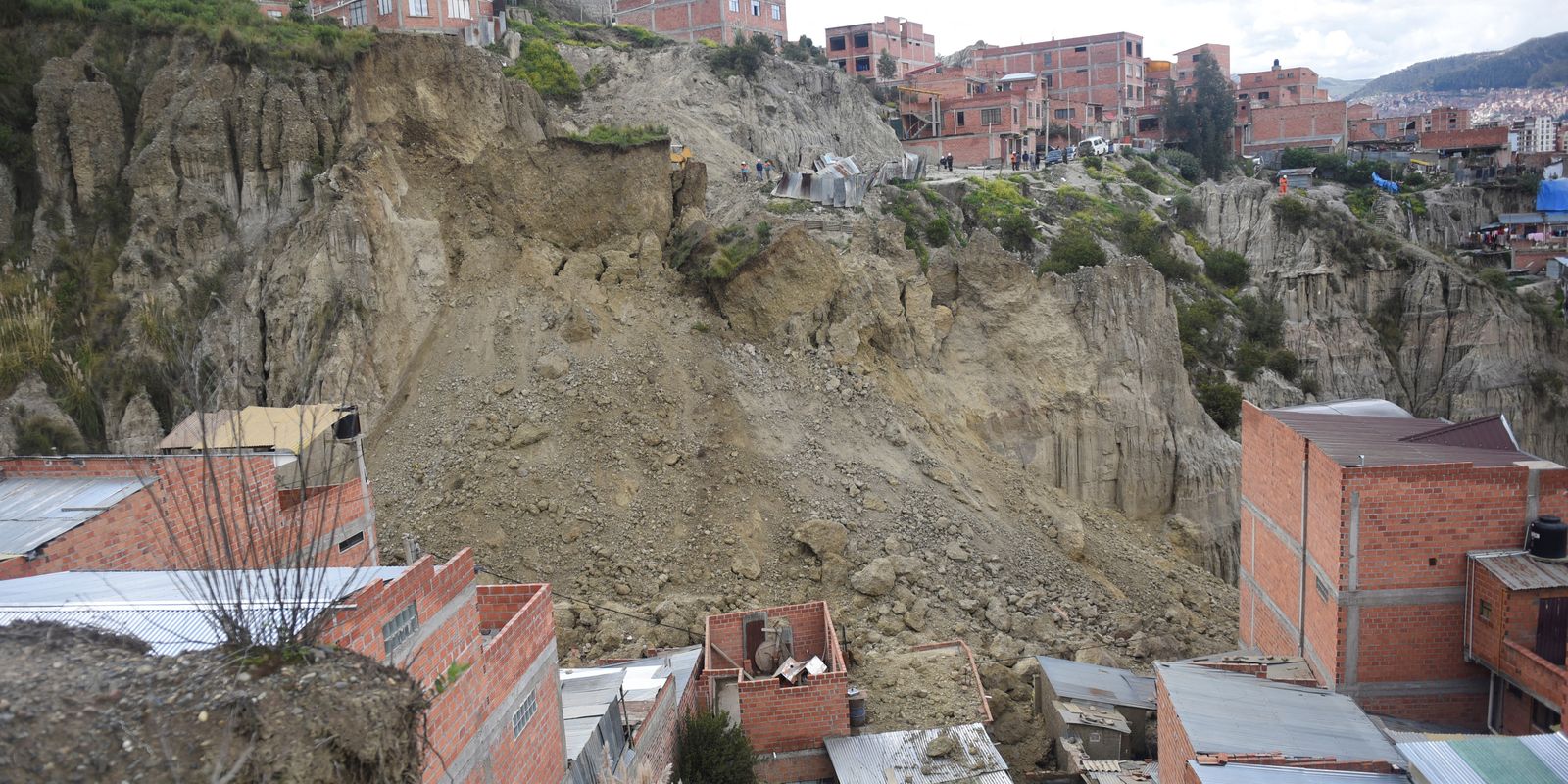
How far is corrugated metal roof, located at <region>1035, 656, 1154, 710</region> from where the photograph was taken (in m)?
14.1

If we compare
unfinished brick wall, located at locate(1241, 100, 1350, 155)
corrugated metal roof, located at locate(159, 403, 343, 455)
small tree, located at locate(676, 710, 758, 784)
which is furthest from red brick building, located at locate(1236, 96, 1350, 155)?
corrugated metal roof, located at locate(159, 403, 343, 455)

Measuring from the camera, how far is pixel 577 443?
17.8m

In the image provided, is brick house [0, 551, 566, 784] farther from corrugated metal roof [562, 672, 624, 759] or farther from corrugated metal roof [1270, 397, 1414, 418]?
corrugated metal roof [1270, 397, 1414, 418]

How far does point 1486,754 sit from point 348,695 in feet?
32.2

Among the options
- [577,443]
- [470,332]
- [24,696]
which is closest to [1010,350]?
[577,443]

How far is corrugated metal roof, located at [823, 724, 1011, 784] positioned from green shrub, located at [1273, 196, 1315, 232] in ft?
104

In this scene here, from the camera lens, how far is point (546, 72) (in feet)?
105

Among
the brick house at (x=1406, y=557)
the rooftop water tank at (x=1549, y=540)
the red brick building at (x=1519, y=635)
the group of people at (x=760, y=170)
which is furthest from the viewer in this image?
the group of people at (x=760, y=170)

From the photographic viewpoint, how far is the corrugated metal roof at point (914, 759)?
1232 cm

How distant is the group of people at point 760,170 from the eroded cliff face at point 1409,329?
58.5ft

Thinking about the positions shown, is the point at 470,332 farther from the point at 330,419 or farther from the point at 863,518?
the point at 863,518

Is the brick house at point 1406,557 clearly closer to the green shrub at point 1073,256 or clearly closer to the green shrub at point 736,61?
the green shrub at point 1073,256

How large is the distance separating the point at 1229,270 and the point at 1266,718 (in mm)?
28390

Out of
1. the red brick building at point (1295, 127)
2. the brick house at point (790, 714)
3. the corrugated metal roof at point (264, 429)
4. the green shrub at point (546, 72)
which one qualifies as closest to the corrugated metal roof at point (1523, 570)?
the brick house at point (790, 714)
